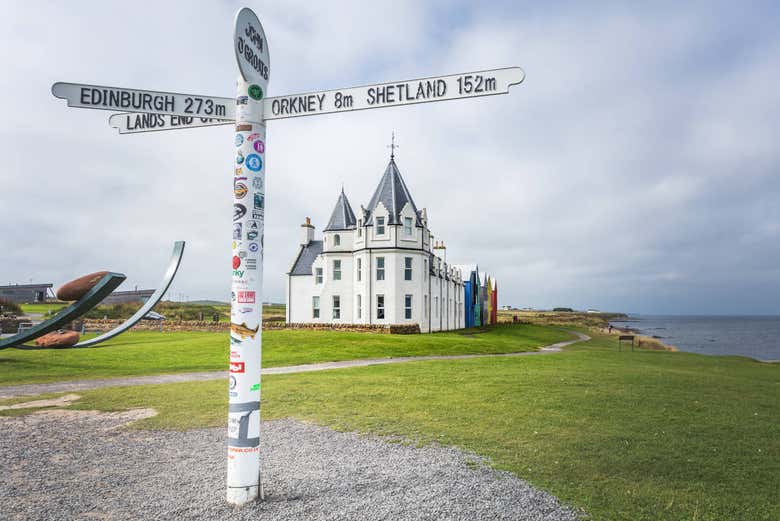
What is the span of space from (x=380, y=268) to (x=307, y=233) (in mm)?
12114

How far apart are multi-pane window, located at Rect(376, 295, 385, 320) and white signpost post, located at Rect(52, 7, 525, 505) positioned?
105 feet

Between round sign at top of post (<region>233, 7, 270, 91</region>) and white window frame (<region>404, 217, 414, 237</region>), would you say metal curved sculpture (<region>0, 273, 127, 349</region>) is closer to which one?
round sign at top of post (<region>233, 7, 270, 91</region>)

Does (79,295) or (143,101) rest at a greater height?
(143,101)

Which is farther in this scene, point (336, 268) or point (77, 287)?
point (336, 268)

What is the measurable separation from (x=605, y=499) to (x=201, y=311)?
49.1 metres

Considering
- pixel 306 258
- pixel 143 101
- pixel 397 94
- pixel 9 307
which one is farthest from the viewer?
pixel 306 258

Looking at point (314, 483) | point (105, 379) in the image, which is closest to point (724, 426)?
point (314, 483)

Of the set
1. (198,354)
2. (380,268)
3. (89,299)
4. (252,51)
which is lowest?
(198,354)

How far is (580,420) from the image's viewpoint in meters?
10.0

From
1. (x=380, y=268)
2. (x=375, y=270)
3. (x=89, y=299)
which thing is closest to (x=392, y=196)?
(x=380, y=268)

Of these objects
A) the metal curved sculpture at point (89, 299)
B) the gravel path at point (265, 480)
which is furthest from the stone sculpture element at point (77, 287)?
the gravel path at point (265, 480)

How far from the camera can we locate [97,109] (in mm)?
5977

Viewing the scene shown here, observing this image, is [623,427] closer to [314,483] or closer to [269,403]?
[314,483]

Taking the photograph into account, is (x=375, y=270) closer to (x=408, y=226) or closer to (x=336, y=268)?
(x=408, y=226)
